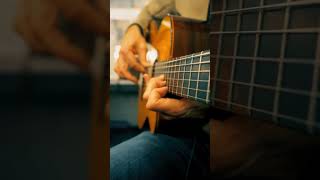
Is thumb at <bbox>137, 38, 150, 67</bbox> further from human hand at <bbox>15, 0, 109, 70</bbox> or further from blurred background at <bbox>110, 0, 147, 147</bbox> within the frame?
human hand at <bbox>15, 0, 109, 70</bbox>

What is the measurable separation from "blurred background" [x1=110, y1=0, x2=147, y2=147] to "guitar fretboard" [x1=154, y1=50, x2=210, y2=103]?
430 mm

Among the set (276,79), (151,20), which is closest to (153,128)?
(151,20)

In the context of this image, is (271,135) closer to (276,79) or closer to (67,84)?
(276,79)

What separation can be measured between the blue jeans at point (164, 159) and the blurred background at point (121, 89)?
276mm

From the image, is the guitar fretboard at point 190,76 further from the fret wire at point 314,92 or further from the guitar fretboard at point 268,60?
the fret wire at point 314,92

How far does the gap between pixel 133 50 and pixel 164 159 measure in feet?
1.29

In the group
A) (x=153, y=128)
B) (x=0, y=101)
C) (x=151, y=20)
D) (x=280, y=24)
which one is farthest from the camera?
(x=151, y=20)

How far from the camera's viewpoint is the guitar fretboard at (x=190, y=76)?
471 millimetres

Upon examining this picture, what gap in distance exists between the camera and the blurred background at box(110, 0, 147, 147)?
100cm

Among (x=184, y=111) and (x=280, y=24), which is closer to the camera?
(x=280, y=24)

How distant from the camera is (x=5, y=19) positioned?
1.28 feet

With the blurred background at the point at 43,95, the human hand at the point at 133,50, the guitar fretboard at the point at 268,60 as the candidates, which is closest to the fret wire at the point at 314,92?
the guitar fretboard at the point at 268,60

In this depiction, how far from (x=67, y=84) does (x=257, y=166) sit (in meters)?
0.28

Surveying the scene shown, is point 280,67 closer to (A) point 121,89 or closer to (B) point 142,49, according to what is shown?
(B) point 142,49
